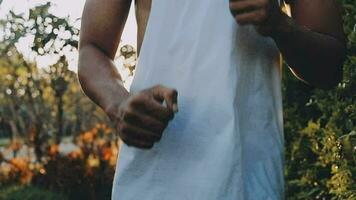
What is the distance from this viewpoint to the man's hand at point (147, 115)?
57.6 inches

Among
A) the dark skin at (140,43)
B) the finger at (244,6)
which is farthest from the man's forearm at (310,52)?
the finger at (244,6)

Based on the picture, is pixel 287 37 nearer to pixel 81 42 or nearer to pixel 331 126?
pixel 81 42

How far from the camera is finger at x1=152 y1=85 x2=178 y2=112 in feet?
4.79

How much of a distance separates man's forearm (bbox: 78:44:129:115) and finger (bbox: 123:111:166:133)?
19 centimetres

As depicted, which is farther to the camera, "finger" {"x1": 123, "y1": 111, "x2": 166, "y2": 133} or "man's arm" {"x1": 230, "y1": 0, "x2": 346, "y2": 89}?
"man's arm" {"x1": 230, "y1": 0, "x2": 346, "y2": 89}

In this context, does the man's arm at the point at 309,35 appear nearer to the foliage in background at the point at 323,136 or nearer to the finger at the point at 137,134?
the finger at the point at 137,134

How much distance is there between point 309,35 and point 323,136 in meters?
2.38

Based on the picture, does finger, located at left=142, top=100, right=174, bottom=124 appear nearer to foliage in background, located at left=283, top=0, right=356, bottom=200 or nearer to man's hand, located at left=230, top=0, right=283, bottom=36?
man's hand, located at left=230, top=0, right=283, bottom=36

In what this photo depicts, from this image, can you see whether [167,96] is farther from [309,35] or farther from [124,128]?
[309,35]

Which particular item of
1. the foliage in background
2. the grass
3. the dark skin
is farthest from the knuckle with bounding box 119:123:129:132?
the grass

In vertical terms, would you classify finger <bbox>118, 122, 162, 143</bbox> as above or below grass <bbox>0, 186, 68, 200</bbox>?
above

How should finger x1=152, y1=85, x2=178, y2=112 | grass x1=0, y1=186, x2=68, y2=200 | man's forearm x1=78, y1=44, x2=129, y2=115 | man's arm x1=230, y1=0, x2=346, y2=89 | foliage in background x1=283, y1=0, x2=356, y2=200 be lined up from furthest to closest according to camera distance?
grass x1=0, y1=186, x2=68, y2=200, foliage in background x1=283, y1=0, x2=356, y2=200, man's forearm x1=78, y1=44, x2=129, y2=115, man's arm x1=230, y1=0, x2=346, y2=89, finger x1=152, y1=85, x2=178, y2=112

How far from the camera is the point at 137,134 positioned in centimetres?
150

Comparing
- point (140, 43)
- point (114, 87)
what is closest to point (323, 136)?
point (140, 43)
